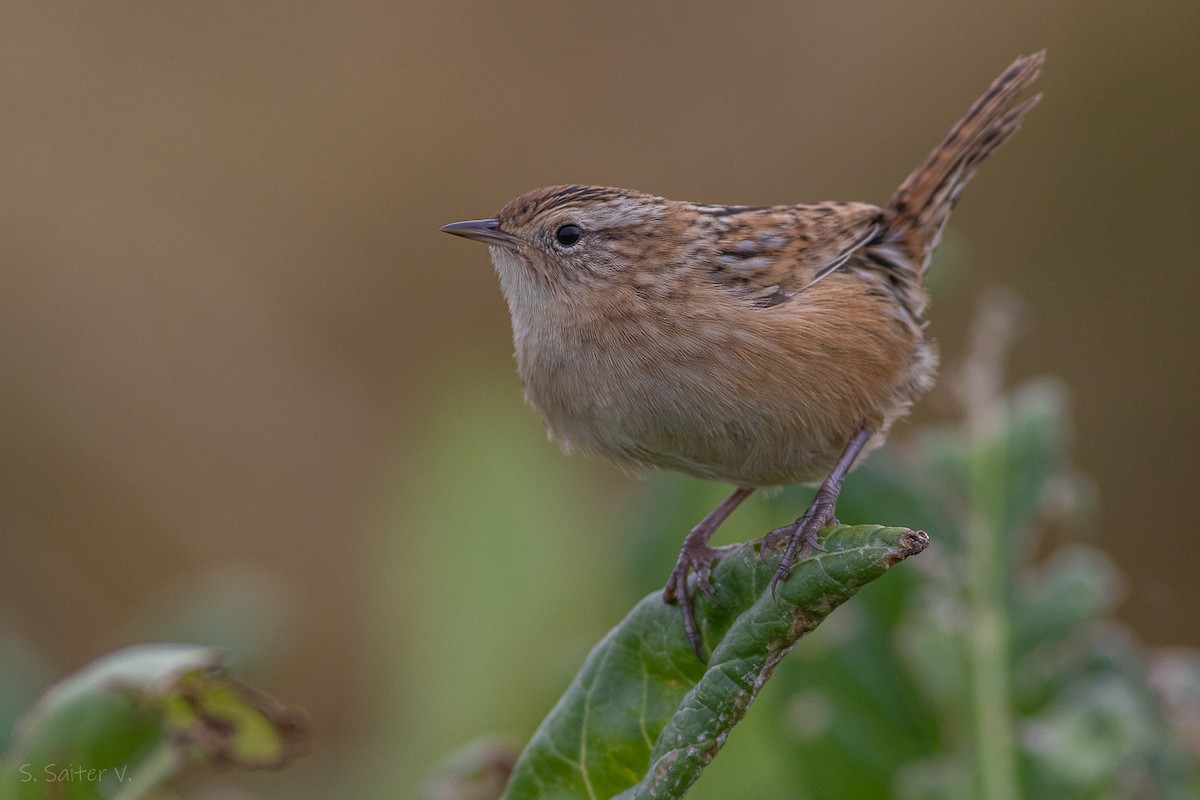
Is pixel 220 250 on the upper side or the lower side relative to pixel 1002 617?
upper

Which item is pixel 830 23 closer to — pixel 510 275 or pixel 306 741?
pixel 510 275

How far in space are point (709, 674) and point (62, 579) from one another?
6.45 meters

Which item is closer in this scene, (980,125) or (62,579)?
(980,125)

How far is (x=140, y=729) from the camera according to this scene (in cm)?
249

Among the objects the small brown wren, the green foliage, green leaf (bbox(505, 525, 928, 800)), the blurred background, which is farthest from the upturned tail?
the blurred background

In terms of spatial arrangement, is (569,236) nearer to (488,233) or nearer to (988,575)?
(488,233)

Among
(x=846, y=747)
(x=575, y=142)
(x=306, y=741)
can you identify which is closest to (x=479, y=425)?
(x=846, y=747)

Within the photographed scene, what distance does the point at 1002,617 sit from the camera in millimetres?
3287

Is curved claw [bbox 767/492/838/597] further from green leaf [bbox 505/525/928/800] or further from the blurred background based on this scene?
the blurred background

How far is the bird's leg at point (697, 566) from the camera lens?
7.93ft

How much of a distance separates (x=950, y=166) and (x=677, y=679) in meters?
1.87

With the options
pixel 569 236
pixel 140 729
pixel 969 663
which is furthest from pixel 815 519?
pixel 140 729

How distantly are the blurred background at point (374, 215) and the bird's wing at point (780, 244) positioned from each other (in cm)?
418

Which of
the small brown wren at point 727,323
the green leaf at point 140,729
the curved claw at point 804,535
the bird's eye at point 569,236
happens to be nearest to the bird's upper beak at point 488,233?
the small brown wren at point 727,323
